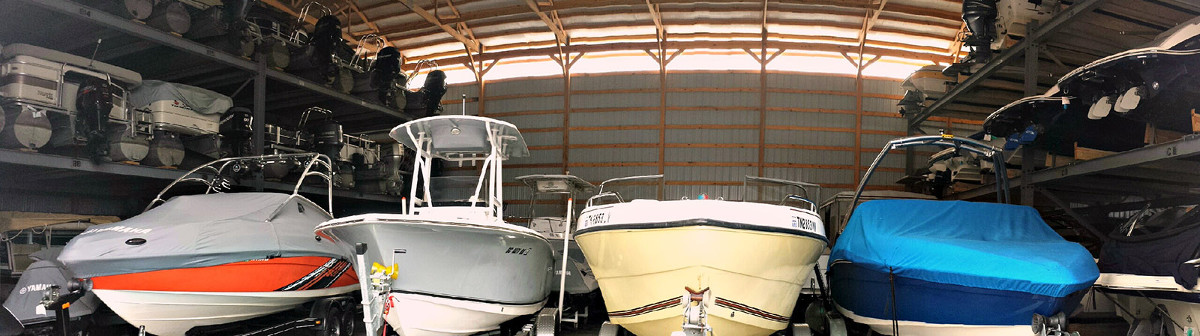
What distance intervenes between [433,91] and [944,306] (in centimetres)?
1021

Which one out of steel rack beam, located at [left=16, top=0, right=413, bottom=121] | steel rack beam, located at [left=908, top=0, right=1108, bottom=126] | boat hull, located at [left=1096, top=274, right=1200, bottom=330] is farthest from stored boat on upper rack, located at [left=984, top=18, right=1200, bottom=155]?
steel rack beam, located at [left=16, top=0, right=413, bottom=121]

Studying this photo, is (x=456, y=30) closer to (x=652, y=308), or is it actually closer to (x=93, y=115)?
(x=93, y=115)

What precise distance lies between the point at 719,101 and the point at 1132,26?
8.44 metres

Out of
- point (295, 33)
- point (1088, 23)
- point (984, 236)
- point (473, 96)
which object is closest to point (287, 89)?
point (295, 33)

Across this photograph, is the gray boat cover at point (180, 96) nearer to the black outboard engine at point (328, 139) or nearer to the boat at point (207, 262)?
the black outboard engine at point (328, 139)

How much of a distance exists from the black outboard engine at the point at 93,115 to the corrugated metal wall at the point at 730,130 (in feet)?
31.3

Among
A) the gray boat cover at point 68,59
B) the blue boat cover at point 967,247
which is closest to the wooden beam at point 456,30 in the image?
the gray boat cover at point 68,59

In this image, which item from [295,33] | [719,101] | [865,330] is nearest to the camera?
[865,330]

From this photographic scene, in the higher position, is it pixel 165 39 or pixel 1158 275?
pixel 165 39

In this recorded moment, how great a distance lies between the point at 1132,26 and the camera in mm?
7559

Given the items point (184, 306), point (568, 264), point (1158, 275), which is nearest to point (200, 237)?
→ point (184, 306)

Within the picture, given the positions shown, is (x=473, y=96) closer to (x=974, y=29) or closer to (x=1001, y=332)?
(x=974, y=29)

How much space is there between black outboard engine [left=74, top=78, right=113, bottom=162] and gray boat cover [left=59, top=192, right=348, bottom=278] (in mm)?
1386

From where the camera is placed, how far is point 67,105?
6.98 metres
